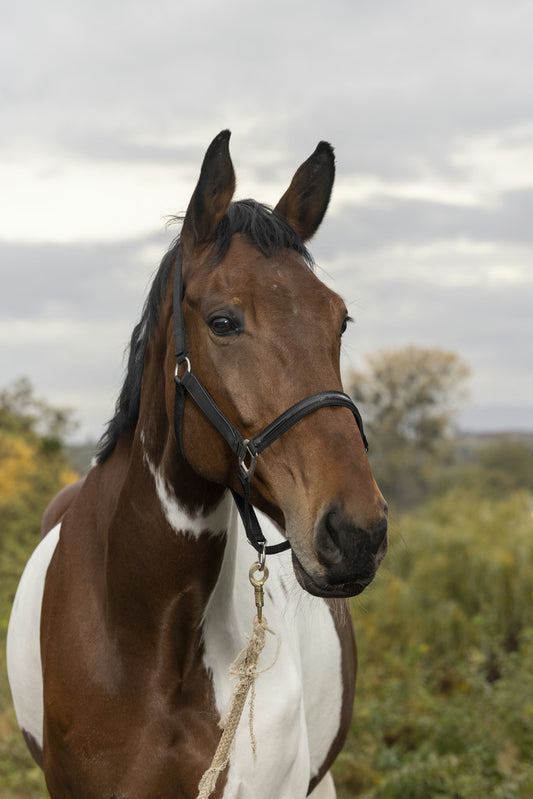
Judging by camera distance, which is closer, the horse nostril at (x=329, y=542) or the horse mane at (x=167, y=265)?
the horse nostril at (x=329, y=542)

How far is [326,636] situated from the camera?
3525 millimetres

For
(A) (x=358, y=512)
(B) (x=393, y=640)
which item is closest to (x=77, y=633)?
(A) (x=358, y=512)

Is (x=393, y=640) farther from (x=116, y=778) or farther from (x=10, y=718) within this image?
(x=116, y=778)

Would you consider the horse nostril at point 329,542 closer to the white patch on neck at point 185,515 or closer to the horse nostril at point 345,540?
the horse nostril at point 345,540

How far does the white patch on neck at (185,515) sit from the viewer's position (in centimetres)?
245

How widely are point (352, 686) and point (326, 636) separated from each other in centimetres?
50

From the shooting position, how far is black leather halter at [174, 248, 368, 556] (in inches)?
81.4

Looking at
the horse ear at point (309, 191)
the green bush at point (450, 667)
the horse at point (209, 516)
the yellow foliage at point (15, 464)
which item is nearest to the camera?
the horse at point (209, 516)

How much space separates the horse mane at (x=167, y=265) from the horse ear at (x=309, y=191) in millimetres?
154

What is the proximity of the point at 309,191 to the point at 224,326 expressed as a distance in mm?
694

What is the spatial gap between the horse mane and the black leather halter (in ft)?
0.57

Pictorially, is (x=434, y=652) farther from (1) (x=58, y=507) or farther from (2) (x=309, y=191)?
(2) (x=309, y=191)

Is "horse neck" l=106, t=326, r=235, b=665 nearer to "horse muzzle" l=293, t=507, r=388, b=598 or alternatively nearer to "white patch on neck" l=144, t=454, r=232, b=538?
"white patch on neck" l=144, t=454, r=232, b=538

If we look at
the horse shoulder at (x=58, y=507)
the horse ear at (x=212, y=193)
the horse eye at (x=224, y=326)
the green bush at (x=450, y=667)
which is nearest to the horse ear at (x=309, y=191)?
the horse ear at (x=212, y=193)
